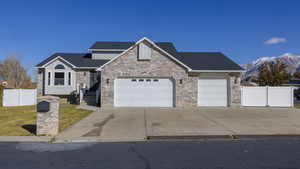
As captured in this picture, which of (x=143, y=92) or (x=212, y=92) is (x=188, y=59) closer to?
Result: (x=212, y=92)

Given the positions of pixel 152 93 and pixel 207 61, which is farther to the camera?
pixel 207 61

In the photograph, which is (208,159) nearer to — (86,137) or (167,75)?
(86,137)

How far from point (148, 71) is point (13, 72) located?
35959 millimetres

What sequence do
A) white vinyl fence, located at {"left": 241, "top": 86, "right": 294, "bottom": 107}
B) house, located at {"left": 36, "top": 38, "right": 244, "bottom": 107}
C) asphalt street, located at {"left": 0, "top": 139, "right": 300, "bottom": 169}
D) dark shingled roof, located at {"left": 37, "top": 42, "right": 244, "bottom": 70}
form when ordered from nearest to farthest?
asphalt street, located at {"left": 0, "top": 139, "right": 300, "bottom": 169}
house, located at {"left": 36, "top": 38, "right": 244, "bottom": 107}
white vinyl fence, located at {"left": 241, "top": 86, "right": 294, "bottom": 107}
dark shingled roof, located at {"left": 37, "top": 42, "right": 244, "bottom": 70}

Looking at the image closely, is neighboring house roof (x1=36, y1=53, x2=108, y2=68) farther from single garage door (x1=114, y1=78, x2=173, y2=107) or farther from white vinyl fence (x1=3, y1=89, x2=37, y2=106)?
single garage door (x1=114, y1=78, x2=173, y2=107)

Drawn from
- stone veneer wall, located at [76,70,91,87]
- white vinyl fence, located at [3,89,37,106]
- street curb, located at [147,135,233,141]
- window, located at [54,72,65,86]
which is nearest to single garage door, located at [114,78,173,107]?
stone veneer wall, located at [76,70,91,87]

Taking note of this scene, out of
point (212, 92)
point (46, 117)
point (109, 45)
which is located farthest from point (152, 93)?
point (109, 45)

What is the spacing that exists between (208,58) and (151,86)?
24.0 feet

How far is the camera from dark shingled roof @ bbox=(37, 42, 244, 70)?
18406mm

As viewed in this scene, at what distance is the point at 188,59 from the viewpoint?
20281 millimetres

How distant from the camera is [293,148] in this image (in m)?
6.15

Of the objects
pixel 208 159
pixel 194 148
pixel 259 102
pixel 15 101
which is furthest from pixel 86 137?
pixel 259 102

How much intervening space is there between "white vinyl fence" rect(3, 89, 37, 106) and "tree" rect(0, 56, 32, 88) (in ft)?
78.7

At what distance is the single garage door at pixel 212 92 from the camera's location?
17703 millimetres
